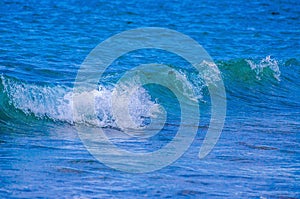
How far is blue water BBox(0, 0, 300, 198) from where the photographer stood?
672cm

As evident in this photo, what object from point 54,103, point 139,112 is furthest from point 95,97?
point 139,112

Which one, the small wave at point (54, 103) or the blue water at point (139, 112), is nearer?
the blue water at point (139, 112)

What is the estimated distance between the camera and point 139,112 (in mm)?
10328

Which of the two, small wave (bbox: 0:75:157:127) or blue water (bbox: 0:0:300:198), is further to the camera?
small wave (bbox: 0:75:157:127)

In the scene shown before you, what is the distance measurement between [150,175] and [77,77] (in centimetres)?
619

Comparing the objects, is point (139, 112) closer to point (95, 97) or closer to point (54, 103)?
point (95, 97)

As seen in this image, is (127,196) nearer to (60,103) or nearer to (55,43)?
(60,103)

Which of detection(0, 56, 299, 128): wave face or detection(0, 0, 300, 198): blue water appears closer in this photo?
detection(0, 0, 300, 198): blue water

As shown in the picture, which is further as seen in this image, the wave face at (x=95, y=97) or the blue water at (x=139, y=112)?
the wave face at (x=95, y=97)

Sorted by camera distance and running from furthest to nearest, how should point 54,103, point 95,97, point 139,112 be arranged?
point 95,97 < point 54,103 < point 139,112

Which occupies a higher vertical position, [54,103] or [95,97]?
[95,97]

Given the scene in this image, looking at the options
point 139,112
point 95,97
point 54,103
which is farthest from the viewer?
point 95,97

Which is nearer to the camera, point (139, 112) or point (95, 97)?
point (139, 112)

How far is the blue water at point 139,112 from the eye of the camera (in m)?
6.72
